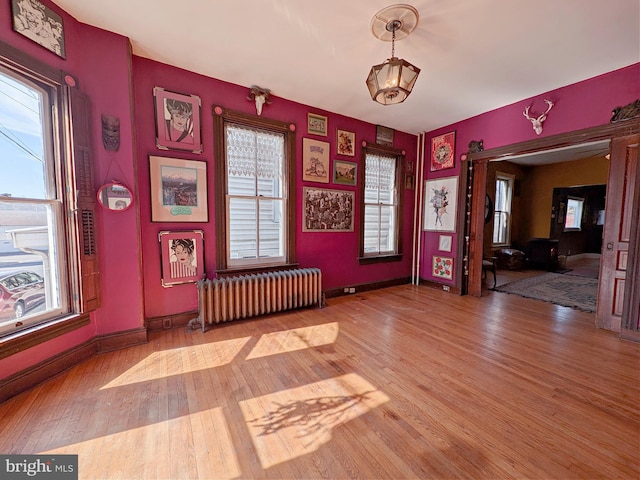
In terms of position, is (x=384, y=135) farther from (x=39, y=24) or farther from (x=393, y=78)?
(x=39, y=24)

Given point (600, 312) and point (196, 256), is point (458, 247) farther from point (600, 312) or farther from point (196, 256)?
point (196, 256)

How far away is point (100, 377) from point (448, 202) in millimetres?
5182

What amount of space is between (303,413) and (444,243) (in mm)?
4054

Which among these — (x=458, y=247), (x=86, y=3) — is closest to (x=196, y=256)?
(x=86, y=3)

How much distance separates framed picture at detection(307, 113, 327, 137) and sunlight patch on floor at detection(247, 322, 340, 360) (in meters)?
2.83

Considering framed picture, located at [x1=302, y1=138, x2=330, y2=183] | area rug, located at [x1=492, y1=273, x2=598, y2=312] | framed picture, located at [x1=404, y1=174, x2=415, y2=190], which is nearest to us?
framed picture, located at [x1=302, y1=138, x2=330, y2=183]

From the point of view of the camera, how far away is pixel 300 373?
2191 millimetres

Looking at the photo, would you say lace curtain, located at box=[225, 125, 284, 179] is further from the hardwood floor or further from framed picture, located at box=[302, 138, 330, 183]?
the hardwood floor

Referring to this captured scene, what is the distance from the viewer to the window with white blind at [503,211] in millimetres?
7164

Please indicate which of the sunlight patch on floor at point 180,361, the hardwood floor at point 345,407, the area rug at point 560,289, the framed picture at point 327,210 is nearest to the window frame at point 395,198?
the framed picture at point 327,210

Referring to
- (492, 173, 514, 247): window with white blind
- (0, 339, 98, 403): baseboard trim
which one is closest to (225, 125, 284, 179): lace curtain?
(0, 339, 98, 403): baseboard trim

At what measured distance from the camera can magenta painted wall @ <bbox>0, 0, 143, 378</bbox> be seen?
2260 mm

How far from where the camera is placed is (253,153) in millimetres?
3500

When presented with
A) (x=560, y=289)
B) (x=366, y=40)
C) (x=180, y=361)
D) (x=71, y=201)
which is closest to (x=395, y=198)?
(x=366, y=40)
